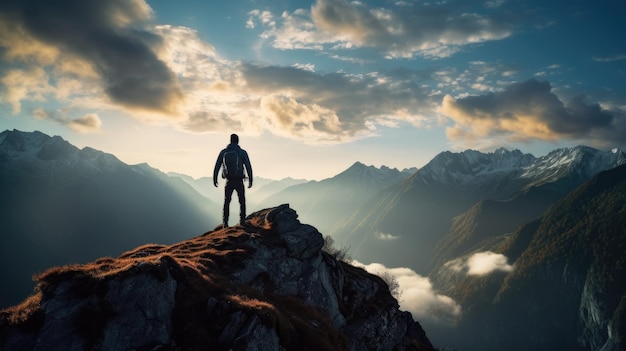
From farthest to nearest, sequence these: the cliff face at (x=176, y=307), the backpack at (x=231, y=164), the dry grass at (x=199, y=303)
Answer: the backpack at (x=231, y=164) < the dry grass at (x=199, y=303) < the cliff face at (x=176, y=307)

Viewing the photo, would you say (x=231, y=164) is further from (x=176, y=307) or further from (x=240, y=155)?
(x=176, y=307)

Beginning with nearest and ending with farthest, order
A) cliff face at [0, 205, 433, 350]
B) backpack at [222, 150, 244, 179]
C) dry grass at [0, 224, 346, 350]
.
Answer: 1. cliff face at [0, 205, 433, 350]
2. dry grass at [0, 224, 346, 350]
3. backpack at [222, 150, 244, 179]

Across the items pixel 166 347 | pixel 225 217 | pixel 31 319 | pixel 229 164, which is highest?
pixel 229 164

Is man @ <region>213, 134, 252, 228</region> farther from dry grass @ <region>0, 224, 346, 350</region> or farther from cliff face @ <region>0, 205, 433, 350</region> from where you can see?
dry grass @ <region>0, 224, 346, 350</region>

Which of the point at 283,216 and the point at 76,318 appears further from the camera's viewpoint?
the point at 283,216

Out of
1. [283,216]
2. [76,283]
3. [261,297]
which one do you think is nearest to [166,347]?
[76,283]

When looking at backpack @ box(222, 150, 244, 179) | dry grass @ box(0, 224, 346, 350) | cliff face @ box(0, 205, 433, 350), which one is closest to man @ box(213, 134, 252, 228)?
backpack @ box(222, 150, 244, 179)

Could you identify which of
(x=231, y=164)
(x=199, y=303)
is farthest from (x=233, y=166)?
(x=199, y=303)

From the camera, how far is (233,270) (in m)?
23.8

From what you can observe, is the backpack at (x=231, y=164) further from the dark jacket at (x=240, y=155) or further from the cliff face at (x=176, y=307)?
the cliff face at (x=176, y=307)

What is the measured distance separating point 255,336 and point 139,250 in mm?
14969

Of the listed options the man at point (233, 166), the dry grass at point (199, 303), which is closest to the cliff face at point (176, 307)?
the dry grass at point (199, 303)

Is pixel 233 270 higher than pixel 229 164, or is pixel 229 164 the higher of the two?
pixel 229 164

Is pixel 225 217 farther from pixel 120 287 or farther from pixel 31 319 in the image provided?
pixel 31 319
